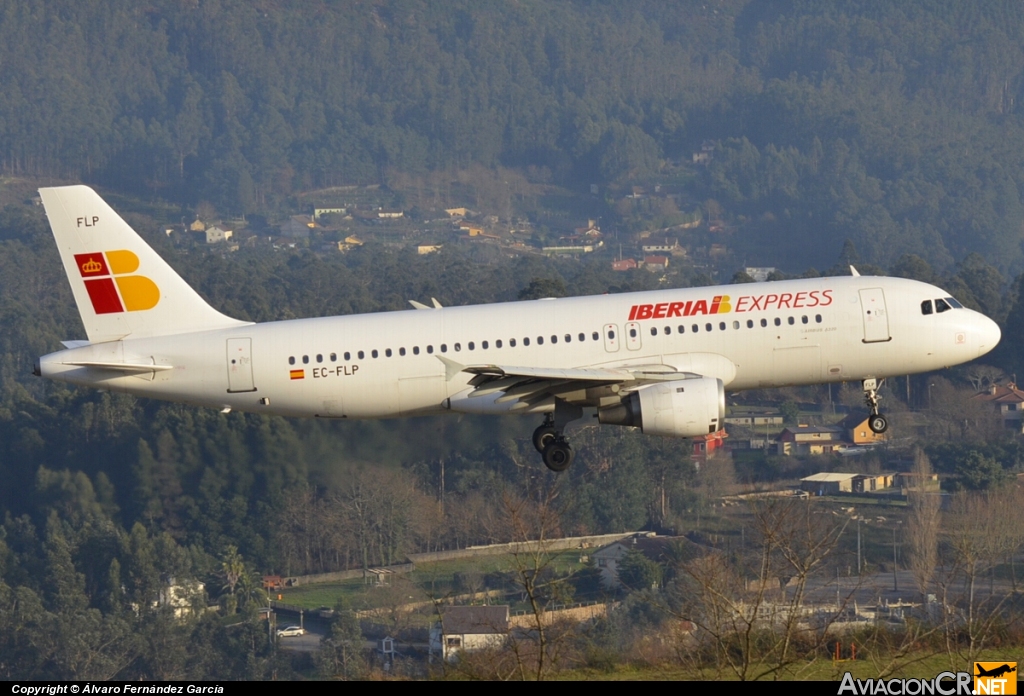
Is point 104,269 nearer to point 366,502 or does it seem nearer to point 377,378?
point 377,378

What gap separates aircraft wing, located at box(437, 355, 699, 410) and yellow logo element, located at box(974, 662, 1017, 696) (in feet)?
36.6

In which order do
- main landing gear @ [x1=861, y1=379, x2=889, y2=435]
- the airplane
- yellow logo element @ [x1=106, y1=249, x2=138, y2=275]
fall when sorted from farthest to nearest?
yellow logo element @ [x1=106, y1=249, x2=138, y2=275] → main landing gear @ [x1=861, y1=379, x2=889, y2=435] → the airplane

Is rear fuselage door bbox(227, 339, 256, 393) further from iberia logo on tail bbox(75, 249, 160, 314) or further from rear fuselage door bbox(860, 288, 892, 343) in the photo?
rear fuselage door bbox(860, 288, 892, 343)

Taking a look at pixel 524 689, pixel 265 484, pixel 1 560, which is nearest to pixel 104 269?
pixel 524 689

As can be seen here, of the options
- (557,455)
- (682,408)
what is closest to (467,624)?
(557,455)

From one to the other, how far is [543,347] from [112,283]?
12633 millimetres

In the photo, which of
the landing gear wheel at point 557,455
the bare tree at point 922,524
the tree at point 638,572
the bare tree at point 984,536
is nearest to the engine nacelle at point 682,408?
the landing gear wheel at point 557,455

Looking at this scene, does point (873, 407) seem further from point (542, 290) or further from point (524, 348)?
point (542, 290)

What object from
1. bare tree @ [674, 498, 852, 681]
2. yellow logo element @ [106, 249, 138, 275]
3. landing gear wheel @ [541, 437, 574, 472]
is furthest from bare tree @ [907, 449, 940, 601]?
yellow logo element @ [106, 249, 138, 275]

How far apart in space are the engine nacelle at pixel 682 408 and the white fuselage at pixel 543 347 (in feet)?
3.43

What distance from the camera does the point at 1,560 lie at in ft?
316

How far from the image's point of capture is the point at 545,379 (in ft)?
149

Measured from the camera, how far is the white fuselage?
154ft

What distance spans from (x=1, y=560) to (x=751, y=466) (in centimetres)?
4672
